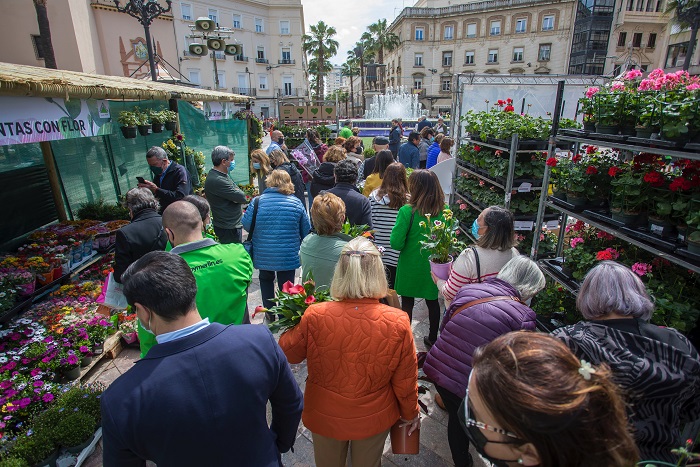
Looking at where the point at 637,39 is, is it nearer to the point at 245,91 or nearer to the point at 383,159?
the point at 245,91

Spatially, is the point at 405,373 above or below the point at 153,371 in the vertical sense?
below

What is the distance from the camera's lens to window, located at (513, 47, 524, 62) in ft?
150

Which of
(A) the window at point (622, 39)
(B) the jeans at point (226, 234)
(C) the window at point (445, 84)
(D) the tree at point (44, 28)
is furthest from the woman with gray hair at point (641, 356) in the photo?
(C) the window at point (445, 84)

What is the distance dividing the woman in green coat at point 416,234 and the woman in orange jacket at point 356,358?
155cm

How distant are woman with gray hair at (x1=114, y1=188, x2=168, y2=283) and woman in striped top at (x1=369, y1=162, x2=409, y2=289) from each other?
216 cm

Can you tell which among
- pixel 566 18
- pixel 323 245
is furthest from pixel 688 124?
pixel 566 18

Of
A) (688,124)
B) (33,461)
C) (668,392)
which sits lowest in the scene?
(33,461)

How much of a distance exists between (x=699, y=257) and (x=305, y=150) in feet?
23.2

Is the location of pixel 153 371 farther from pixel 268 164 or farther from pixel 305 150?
pixel 305 150

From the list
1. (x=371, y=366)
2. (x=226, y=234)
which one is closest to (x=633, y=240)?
(x=371, y=366)

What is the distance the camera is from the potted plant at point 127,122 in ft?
19.5

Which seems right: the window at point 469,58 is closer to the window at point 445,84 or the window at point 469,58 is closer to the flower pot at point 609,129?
the window at point 445,84

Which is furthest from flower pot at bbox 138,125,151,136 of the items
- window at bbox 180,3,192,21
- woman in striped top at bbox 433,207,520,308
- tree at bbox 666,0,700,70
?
window at bbox 180,3,192,21

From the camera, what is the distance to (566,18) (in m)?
42.7
